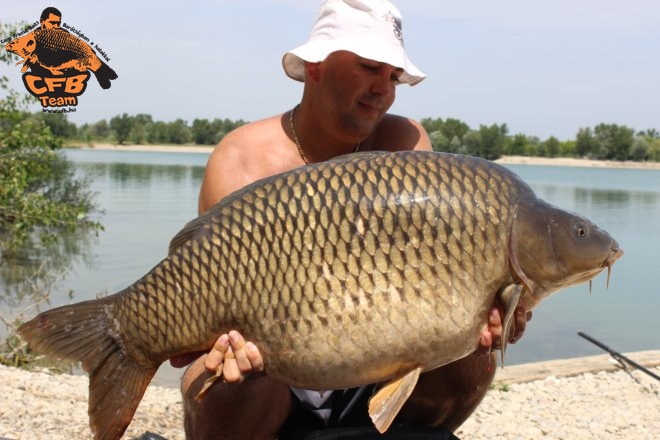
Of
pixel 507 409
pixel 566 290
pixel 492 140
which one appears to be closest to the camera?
pixel 507 409

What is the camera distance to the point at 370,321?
63.9 inches

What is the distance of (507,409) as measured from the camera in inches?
139

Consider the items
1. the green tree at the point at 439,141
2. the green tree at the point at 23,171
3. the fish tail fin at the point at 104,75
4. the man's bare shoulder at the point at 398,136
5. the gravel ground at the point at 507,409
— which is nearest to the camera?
the man's bare shoulder at the point at 398,136

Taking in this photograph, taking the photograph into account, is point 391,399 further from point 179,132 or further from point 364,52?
point 179,132

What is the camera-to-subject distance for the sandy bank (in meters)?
2.99

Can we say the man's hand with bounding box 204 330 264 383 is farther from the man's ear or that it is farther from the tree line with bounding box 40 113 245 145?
the tree line with bounding box 40 113 245 145

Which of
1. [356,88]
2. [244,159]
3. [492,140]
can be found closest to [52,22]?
[244,159]

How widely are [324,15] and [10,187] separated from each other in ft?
12.2

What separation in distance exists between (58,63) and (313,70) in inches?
196

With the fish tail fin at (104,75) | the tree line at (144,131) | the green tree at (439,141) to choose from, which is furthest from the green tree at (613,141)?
the fish tail fin at (104,75)

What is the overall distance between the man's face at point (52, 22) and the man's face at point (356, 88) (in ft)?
16.2

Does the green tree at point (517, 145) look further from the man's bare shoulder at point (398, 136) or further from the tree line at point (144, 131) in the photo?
the man's bare shoulder at point (398, 136)

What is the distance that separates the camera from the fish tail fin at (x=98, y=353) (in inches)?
70.1

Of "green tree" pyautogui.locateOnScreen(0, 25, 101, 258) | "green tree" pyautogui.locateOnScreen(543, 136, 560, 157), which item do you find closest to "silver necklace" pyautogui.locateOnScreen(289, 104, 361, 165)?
"green tree" pyautogui.locateOnScreen(0, 25, 101, 258)
